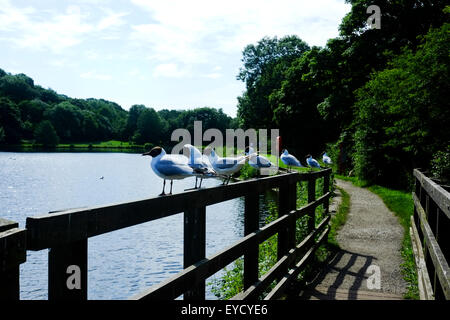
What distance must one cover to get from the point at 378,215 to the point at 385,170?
34.4 feet

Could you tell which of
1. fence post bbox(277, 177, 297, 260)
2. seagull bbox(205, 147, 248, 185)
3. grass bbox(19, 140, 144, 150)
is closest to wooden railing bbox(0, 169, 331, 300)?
fence post bbox(277, 177, 297, 260)

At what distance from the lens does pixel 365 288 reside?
619cm

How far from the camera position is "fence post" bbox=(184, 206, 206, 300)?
2.89 metres

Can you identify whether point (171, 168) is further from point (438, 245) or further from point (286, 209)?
point (438, 245)

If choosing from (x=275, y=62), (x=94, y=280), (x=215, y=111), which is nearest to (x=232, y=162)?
(x=94, y=280)

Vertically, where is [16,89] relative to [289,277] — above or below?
above

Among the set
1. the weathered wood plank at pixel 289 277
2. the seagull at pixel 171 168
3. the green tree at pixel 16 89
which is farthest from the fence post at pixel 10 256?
the green tree at pixel 16 89

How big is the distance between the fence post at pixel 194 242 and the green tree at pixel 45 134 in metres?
118

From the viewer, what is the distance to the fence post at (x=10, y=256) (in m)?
1.50

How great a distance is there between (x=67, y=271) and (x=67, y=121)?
13163 centimetres

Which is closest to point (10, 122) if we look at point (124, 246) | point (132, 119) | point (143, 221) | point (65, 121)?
point (65, 121)

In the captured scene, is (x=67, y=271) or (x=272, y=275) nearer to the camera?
(x=67, y=271)

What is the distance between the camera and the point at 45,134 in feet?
366

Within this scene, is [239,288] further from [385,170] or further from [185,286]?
[385,170]
